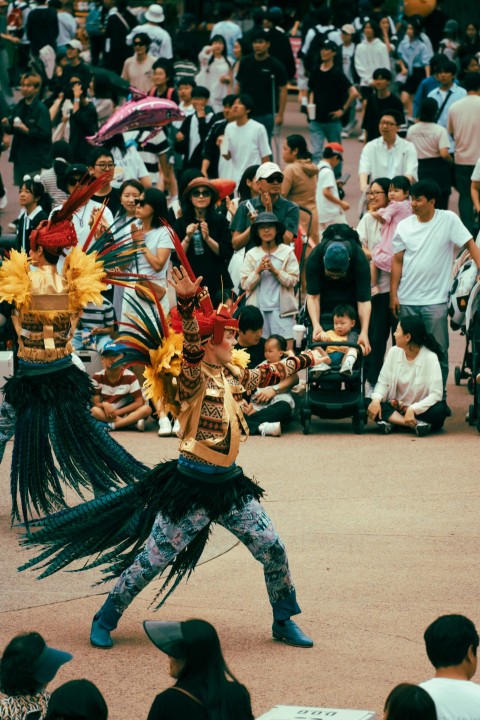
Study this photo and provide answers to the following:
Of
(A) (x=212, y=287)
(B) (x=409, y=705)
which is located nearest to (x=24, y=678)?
(B) (x=409, y=705)

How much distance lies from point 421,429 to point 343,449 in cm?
63

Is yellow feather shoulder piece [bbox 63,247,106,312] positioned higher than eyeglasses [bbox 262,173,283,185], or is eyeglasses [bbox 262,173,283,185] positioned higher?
eyeglasses [bbox 262,173,283,185]

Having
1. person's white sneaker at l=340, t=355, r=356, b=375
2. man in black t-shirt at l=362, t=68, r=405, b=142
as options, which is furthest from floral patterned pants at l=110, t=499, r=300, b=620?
man in black t-shirt at l=362, t=68, r=405, b=142

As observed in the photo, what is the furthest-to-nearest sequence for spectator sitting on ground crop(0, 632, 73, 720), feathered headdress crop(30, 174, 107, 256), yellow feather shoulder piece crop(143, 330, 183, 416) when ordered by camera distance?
1. feathered headdress crop(30, 174, 107, 256)
2. yellow feather shoulder piece crop(143, 330, 183, 416)
3. spectator sitting on ground crop(0, 632, 73, 720)

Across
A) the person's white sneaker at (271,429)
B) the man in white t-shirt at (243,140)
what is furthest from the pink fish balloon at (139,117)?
the person's white sneaker at (271,429)

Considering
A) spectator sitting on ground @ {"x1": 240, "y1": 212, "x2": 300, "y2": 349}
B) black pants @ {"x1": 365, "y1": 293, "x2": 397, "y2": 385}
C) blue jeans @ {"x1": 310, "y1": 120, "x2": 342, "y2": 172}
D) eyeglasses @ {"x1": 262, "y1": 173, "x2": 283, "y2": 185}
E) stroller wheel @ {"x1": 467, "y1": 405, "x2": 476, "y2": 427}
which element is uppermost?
eyeglasses @ {"x1": 262, "y1": 173, "x2": 283, "y2": 185}

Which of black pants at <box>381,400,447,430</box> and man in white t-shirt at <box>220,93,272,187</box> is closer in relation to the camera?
black pants at <box>381,400,447,430</box>

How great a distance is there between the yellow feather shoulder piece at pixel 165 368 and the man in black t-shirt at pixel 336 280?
4.14 meters

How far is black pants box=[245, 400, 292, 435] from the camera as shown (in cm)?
1059

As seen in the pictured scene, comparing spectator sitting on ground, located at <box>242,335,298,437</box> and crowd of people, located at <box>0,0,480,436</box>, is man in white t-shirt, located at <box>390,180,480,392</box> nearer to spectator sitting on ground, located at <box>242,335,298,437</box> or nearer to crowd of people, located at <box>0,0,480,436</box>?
crowd of people, located at <box>0,0,480,436</box>

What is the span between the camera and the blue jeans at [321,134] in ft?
57.1

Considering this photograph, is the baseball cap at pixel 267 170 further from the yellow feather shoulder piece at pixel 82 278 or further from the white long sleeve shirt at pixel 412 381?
the yellow feather shoulder piece at pixel 82 278

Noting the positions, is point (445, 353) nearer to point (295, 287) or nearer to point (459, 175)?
point (295, 287)

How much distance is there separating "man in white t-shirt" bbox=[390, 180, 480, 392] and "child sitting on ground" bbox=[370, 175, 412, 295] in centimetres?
43
